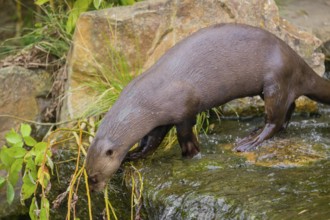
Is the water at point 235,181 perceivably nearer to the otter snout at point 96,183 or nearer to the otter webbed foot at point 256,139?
the otter webbed foot at point 256,139

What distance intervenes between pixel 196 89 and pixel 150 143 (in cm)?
37

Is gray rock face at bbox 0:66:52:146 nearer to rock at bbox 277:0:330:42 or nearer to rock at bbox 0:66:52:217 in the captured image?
rock at bbox 0:66:52:217

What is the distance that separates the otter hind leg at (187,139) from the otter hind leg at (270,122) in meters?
0.21

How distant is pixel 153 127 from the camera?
3.35m

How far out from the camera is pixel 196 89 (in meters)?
3.42

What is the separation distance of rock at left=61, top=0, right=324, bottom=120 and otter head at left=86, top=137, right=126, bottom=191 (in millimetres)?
1146

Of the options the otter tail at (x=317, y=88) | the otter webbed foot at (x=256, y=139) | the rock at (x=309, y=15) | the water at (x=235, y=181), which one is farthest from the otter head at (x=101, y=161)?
the rock at (x=309, y=15)

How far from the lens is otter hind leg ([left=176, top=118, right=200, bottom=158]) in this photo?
3420 millimetres

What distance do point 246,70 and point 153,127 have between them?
1.79 feet

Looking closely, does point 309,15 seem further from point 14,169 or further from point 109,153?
point 14,169

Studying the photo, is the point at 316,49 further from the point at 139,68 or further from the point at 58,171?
the point at 58,171

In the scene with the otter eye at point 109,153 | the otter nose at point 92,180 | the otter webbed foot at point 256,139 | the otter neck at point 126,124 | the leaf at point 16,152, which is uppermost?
the otter neck at point 126,124

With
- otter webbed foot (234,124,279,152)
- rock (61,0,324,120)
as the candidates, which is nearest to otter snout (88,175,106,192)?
otter webbed foot (234,124,279,152)

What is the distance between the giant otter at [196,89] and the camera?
329cm
